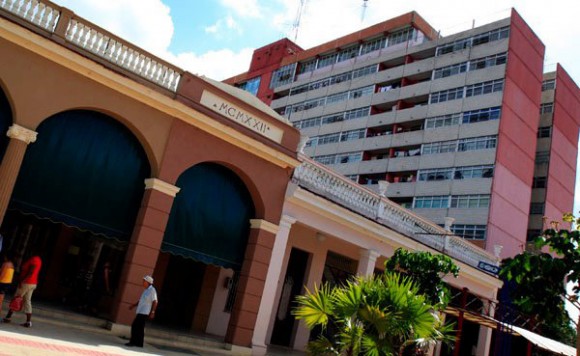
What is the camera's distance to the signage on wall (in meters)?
13.4

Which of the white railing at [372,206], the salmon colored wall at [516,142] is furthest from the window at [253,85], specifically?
the white railing at [372,206]

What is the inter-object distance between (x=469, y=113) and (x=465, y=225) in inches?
344

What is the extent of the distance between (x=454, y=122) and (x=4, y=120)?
3678 cm

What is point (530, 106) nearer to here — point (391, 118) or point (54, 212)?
point (391, 118)

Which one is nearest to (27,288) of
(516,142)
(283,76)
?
(516,142)

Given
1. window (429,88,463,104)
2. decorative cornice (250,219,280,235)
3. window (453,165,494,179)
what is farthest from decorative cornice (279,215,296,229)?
window (429,88,463,104)


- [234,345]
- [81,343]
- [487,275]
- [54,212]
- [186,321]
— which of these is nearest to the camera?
[81,343]

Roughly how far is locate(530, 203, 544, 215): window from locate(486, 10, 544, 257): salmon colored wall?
3306 mm

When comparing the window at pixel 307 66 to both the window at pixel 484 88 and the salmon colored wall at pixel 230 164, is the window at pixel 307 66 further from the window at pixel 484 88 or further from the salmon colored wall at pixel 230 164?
the salmon colored wall at pixel 230 164

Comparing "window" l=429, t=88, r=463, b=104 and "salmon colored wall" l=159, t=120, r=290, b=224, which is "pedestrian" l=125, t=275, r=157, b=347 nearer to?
"salmon colored wall" l=159, t=120, r=290, b=224

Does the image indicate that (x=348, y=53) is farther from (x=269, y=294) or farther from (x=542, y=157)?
(x=269, y=294)

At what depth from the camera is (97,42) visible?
38.8 ft

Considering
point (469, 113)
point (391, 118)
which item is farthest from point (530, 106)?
point (391, 118)

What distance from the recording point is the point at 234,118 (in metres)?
13.9
